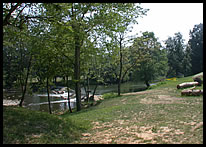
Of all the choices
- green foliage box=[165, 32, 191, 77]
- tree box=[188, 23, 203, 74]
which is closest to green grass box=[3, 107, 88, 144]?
green foliage box=[165, 32, 191, 77]

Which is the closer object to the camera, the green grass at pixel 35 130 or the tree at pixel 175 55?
the green grass at pixel 35 130

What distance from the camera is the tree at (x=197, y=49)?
56312mm

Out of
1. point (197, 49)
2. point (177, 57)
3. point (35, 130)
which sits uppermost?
point (197, 49)

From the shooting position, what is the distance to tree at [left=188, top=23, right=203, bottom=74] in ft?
185

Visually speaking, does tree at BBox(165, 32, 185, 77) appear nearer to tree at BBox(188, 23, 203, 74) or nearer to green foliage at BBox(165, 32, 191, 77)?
green foliage at BBox(165, 32, 191, 77)

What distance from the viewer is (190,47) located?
195ft

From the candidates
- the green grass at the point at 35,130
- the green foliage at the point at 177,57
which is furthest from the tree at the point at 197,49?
the green grass at the point at 35,130

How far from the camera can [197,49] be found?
57500 mm

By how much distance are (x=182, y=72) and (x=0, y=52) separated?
58.4 m

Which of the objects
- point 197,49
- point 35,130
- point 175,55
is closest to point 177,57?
point 175,55

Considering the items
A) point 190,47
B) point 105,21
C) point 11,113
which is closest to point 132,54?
point 105,21

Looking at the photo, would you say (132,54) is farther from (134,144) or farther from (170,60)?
(170,60)

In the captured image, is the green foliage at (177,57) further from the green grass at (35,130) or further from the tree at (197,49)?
the green grass at (35,130)

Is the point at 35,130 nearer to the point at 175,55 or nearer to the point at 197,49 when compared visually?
the point at 175,55
